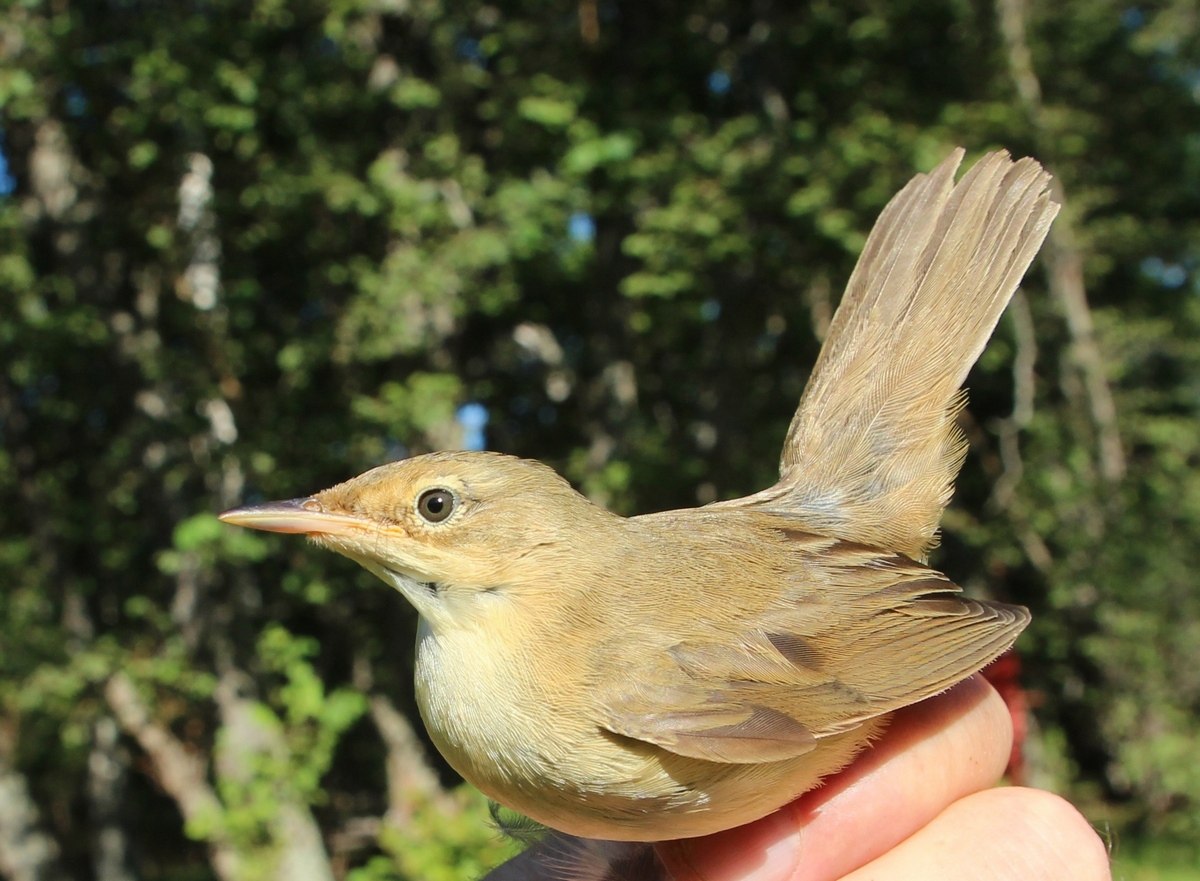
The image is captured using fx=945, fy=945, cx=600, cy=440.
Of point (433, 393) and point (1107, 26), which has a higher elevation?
point (1107, 26)

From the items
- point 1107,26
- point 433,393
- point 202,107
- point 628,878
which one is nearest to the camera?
point 628,878

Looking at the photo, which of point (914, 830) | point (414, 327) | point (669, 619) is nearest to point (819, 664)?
point (669, 619)

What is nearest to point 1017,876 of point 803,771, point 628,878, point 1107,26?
point 803,771

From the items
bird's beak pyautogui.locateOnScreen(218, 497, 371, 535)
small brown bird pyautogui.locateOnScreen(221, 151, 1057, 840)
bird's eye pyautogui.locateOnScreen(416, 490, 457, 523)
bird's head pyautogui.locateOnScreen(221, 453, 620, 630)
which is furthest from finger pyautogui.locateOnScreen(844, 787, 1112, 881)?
bird's beak pyautogui.locateOnScreen(218, 497, 371, 535)

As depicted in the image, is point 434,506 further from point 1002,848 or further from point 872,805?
point 1002,848

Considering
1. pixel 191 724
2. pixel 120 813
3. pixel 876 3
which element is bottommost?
pixel 120 813

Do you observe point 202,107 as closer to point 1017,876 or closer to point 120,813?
point 1017,876

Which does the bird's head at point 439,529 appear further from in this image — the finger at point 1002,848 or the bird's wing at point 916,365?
the finger at point 1002,848
